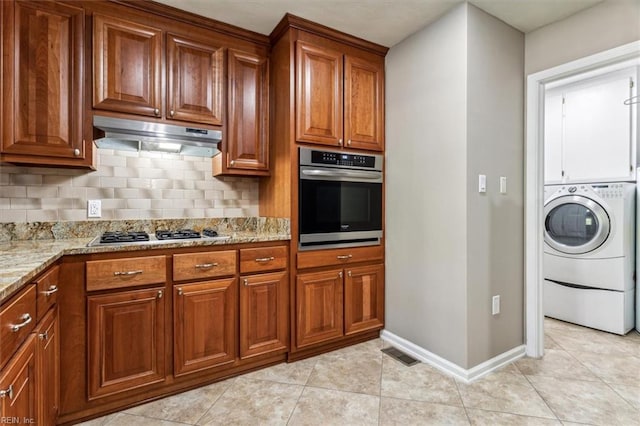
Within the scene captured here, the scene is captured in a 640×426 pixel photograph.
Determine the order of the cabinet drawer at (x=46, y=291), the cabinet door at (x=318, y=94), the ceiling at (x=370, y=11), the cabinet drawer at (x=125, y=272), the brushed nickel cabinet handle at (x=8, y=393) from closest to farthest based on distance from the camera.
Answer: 1. the brushed nickel cabinet handle at (x=8, y=393)
2. the cabinet drawer at (x=46, y=291)
3. the cabinet drawer at (x=125, y=272)
4. the ceiling at (x=370, y=11)
5. the cabinet door at (x=318, y=94)

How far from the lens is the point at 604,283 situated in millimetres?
2865

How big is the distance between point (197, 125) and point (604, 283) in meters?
3.64

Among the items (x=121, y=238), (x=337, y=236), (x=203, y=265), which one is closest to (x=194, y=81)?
(x=121, y=238)

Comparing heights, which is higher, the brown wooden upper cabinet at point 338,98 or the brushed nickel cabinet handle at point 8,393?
the brown wooden upper cabinet at point 338,98

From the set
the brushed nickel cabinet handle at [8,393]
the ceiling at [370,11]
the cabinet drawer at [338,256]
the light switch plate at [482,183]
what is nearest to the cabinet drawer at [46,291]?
the brushed nickel cabinet handle at [8,393]

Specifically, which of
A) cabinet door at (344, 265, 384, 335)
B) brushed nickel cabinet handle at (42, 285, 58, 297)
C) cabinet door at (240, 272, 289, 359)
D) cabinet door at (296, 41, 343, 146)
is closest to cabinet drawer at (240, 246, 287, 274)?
cabinet door at (240, 272, 289, 359)

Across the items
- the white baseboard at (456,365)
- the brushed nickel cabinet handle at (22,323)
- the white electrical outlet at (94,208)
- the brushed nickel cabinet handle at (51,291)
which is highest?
the white electrical outlet at (94,208)

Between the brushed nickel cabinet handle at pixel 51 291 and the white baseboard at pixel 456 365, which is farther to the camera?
the white baseboard at pixel 456 365

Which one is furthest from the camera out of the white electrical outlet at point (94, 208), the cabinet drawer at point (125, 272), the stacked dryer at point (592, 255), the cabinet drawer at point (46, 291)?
the stacked dryer at point (592, 255)

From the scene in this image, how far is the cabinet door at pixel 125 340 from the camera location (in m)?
1.69

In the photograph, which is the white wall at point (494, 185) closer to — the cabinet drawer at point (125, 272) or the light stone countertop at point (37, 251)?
the light stone countertop at point (37, 251)

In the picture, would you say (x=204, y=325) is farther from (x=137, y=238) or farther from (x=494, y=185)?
(x=494, y=185)

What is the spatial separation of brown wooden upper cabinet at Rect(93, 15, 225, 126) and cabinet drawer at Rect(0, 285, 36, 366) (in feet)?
4.20

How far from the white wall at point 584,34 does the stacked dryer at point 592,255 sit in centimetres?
140
